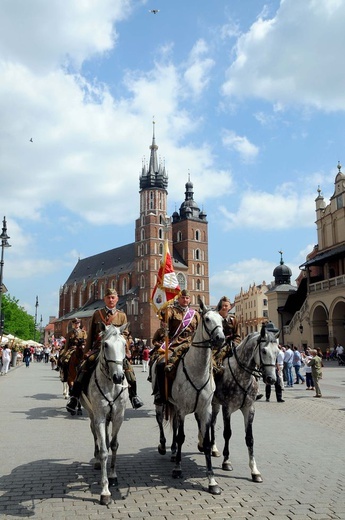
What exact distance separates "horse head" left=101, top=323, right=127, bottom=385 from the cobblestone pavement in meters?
1.45

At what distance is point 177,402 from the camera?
6.75m

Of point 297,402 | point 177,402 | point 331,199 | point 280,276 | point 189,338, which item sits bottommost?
point 297,402

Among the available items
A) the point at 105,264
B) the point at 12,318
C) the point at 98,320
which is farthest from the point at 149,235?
the point at 98,320

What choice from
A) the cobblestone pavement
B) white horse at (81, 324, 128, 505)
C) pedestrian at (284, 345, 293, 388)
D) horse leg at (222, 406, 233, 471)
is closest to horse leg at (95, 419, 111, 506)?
white horse at (81, 324, 128, 505)

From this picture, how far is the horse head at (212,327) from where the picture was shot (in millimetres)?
6098

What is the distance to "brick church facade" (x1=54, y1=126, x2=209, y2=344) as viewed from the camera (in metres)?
95.4

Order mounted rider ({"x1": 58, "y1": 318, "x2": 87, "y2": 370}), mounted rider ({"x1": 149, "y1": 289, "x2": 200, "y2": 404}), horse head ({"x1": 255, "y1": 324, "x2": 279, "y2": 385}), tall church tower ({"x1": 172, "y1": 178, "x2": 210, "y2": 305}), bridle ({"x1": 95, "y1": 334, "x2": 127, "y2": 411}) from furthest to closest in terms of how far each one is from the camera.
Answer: tall church tower ({"x1": 172, "y1": 178, "x2": 210, "y2": 305})
mounted rider ({"x1": 58, "y1": 318, "x2": 87, "y2": 370})
mounted rider ({"x1": 149, "y1": 289, "x2": 200, "y2": 404})
horse head ({"x1": 255, "y1": 324, "x2": 279, "y2": 385})
bridle ({"x1": 95, "y1": 334, "x2": 127, "y2": 411})

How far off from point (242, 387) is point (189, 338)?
1158 millimetres

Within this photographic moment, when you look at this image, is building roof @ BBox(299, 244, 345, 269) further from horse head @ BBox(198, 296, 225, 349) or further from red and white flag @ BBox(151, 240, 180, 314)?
horse head @ BBox(198, 296, 225, 349)

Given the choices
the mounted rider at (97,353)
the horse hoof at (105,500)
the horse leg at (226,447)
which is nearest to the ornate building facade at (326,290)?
the horse leg at (226,447)

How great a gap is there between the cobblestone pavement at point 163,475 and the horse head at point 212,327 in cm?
187

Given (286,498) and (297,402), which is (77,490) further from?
(297,402)

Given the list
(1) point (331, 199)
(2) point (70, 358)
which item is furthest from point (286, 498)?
(1) point (331, 199)

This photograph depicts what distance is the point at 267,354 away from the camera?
6.68 metres
